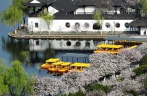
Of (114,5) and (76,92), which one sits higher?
(114,5)

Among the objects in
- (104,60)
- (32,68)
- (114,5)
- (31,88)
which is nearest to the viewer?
(31,88)

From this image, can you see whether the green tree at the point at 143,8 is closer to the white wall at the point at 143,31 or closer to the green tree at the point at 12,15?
the white wall at the point at 143,31

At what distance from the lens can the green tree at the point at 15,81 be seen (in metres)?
28.1

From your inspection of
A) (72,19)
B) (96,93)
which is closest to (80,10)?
(72,19)

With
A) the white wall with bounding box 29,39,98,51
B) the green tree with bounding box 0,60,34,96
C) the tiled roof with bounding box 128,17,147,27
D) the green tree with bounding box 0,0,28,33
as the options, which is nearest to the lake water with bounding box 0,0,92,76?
the white wall with bounding box 29,39,98,51

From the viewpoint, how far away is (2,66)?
94.8 ft

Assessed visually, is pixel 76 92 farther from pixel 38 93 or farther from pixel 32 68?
pixel 32 68

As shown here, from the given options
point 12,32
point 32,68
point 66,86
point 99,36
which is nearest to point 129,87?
point 66,86

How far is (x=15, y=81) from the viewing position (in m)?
28.2

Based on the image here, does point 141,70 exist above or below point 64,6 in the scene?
below

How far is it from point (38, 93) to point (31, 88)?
0.59m

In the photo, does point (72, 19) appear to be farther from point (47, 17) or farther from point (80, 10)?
point (80, 10)

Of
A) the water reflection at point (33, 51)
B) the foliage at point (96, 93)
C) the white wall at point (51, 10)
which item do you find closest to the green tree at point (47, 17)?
the white wall at point (51, 10)

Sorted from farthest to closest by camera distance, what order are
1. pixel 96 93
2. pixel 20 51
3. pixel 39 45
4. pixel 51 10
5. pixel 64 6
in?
1. pixel 64 6
2. pixel 51 10
3. pixel 39 45
4. pixel 20 51
5. pixel 96 93
